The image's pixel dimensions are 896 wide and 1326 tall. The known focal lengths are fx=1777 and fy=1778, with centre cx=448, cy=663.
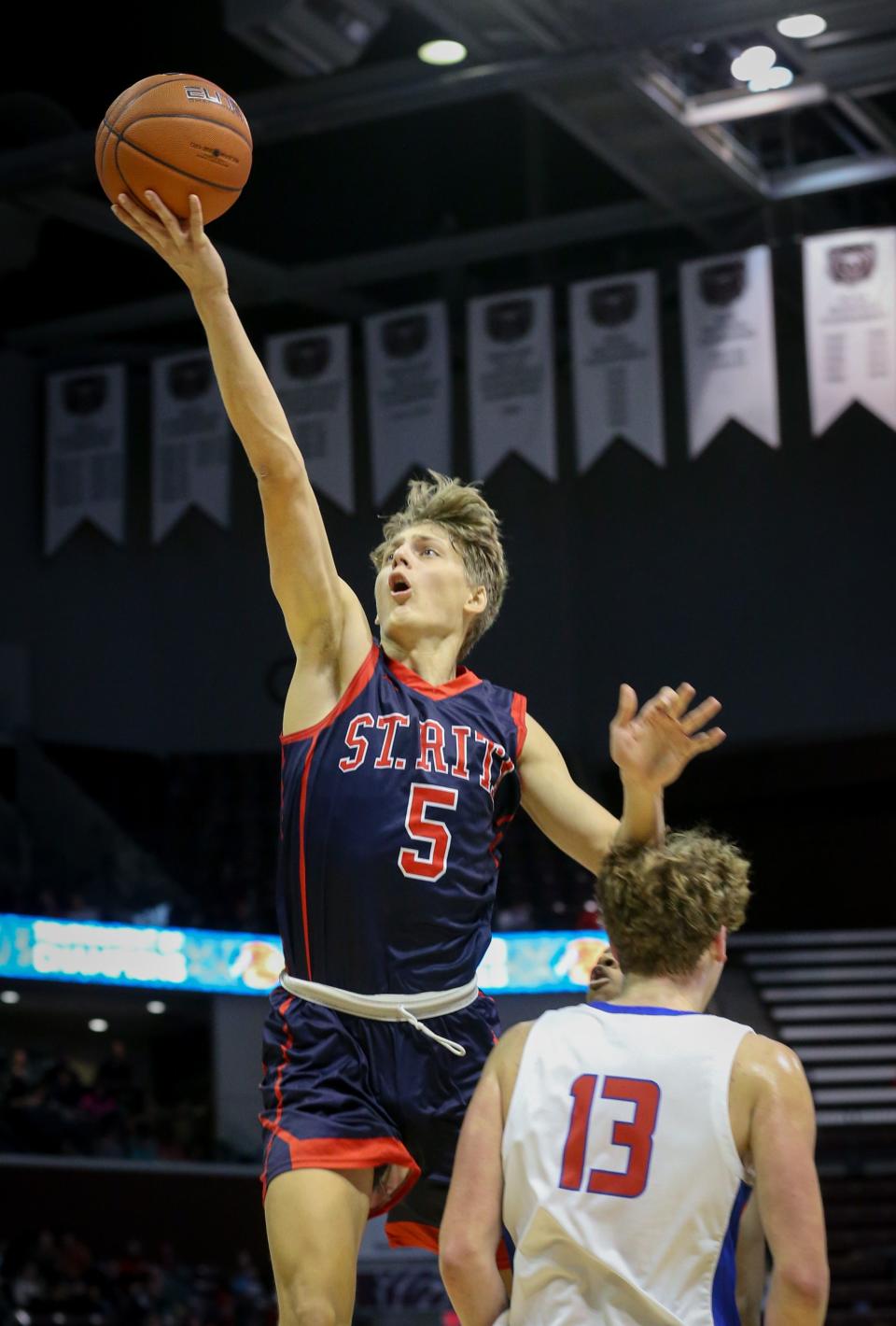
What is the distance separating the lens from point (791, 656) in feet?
55.8

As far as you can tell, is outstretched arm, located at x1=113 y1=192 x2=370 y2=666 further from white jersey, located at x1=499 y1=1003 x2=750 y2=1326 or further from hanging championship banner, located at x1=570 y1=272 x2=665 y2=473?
hanging championship banner, located at x1=570 y1=272 x2=665 y2=473

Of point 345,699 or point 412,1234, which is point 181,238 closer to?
point 345,699

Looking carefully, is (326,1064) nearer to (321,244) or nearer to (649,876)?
(649,876)

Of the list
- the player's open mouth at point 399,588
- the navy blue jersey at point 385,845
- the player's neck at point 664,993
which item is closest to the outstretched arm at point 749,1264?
the player's neck at point 664,993

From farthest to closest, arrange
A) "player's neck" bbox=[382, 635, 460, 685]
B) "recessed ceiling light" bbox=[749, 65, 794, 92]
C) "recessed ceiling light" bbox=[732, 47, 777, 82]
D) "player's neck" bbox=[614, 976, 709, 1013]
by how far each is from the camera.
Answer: "recessed ceiling light" bbox=[749, 65, 794, 92] < "recessed ceiling light" bbox=[732, 47, 777, 82] < "player's neck" bbox=[382, 635, 460, 685] < "player's neck" bbox=[614, 976, 709, 1013]

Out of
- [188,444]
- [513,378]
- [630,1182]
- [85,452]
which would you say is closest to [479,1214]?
[630,1182]

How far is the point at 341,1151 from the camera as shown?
3.45 m

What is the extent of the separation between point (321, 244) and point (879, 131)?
18.3ft

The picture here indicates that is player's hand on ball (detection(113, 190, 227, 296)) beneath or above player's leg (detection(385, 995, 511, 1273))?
above

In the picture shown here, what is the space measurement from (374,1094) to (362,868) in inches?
17.9

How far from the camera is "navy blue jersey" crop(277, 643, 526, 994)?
362 cm

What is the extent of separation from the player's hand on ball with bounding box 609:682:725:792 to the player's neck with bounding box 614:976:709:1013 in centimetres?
70

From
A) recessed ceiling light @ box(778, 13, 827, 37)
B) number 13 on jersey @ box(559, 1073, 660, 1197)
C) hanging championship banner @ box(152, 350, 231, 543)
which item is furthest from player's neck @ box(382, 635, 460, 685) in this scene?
hanging championship banner @ box(152, 350, 231, 543)

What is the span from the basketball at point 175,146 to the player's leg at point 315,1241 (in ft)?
6.60
